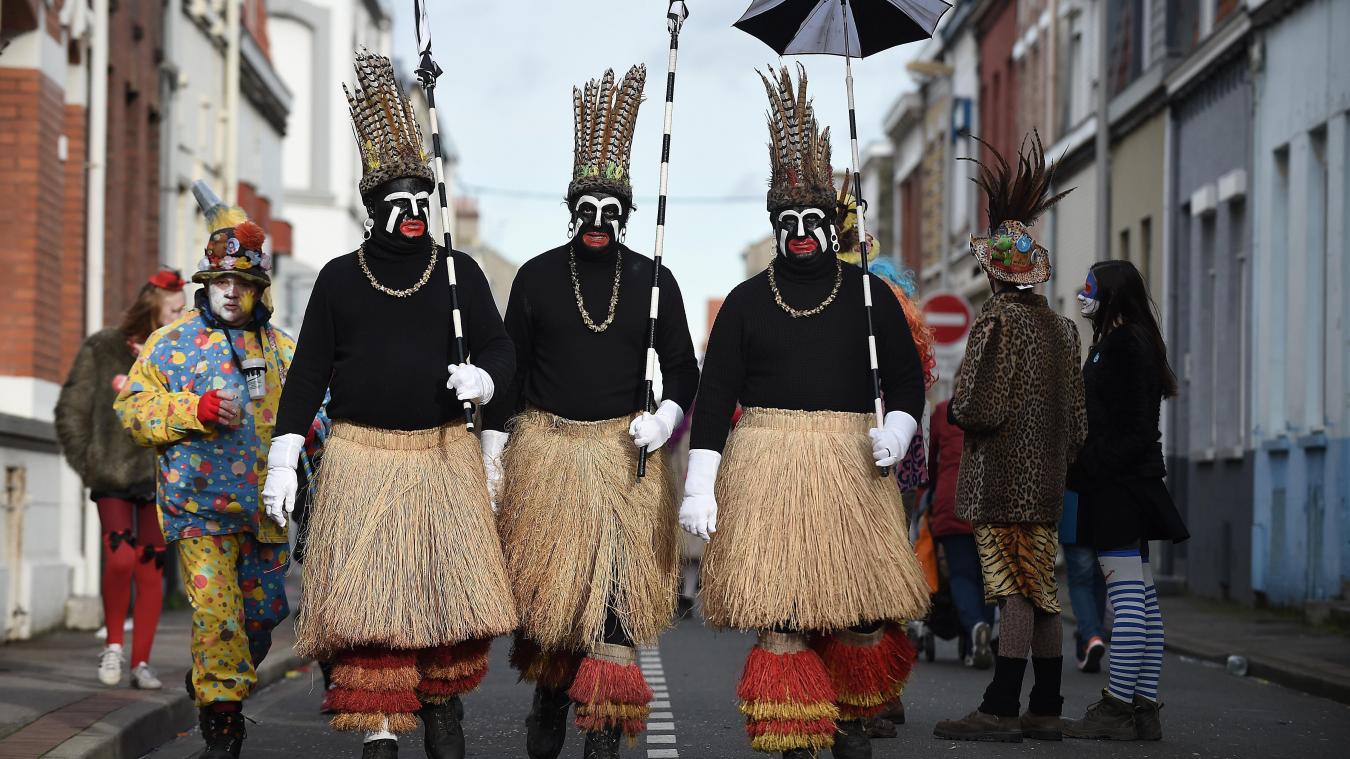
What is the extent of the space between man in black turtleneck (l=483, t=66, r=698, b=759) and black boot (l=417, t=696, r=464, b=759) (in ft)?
1.32

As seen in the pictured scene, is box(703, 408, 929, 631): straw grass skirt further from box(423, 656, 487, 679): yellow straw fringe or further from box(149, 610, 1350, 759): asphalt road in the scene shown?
box(149, 610, 1350, 759): asphalt road

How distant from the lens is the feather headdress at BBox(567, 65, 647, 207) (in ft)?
29.2

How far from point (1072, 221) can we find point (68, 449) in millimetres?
22894

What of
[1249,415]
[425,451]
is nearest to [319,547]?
[425,451]

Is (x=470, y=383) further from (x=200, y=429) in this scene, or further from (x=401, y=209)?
(x=200, y=429)

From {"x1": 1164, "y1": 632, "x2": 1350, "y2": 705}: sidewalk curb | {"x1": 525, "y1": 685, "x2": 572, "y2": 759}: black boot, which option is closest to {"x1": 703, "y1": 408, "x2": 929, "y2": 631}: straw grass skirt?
{"x1": 525, "y1": 685, "x2": 572, "y2": 759}: black boot

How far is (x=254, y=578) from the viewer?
9211mm

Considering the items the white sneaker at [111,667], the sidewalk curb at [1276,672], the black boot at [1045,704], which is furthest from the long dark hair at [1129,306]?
the white sneaker at [111,667]

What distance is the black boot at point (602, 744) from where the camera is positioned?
8.27 m

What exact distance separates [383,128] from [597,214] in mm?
863

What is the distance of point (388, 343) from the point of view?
27.8 ft

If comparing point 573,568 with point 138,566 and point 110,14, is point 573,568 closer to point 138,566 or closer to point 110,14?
point 138,566

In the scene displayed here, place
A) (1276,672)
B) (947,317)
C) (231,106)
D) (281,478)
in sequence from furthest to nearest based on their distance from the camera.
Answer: (231,106) → (947,317) → (1276,672) → (281,478)

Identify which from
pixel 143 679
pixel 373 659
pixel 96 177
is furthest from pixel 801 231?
pixel 96 177
